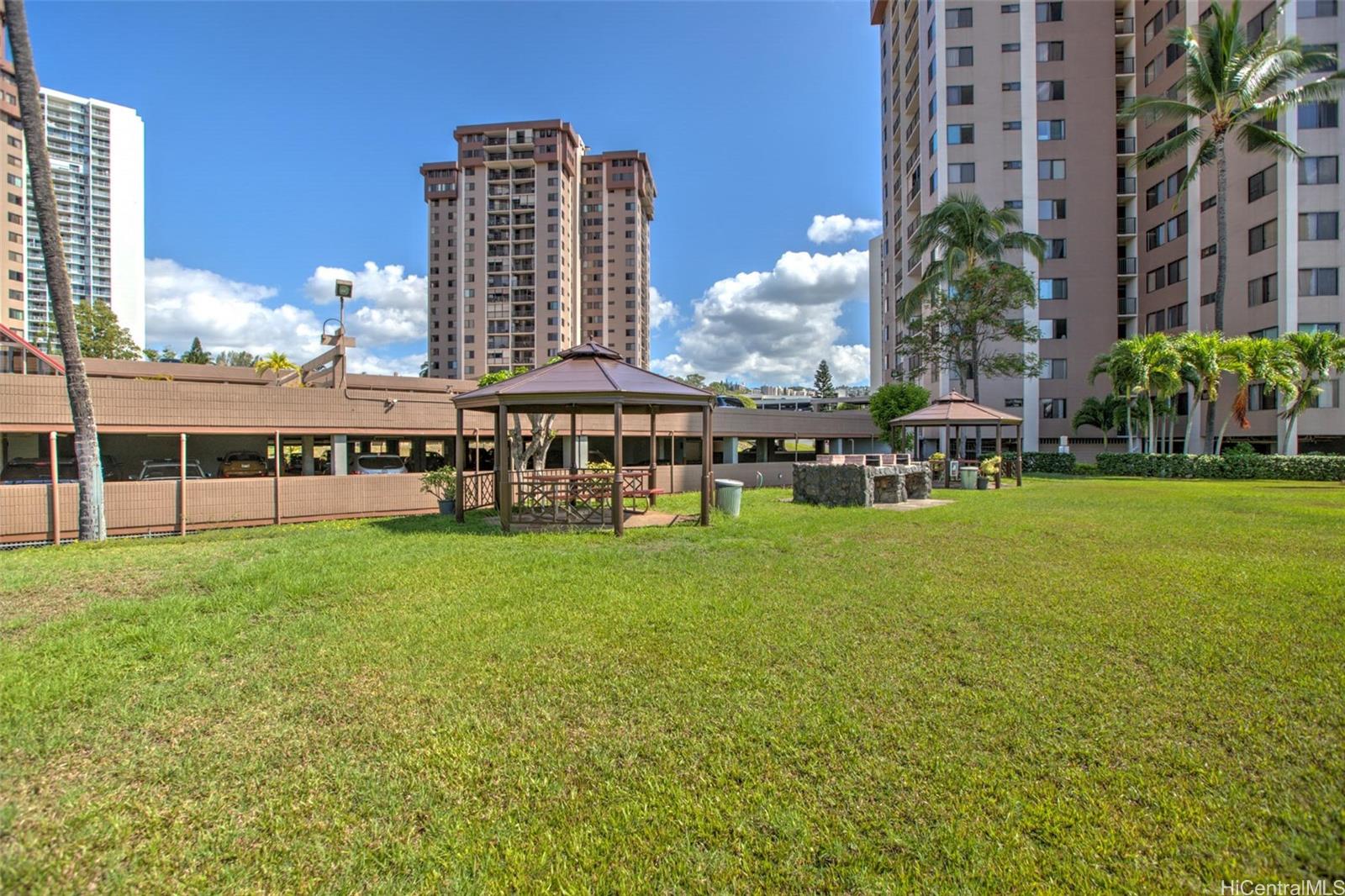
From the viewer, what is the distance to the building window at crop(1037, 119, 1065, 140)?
111 ft

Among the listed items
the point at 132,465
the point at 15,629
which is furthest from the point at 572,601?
the point at 132,465

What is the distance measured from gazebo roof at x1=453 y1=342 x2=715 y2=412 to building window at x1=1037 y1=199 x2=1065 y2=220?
110 feet

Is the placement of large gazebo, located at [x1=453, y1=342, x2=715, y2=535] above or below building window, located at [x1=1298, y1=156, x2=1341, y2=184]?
below

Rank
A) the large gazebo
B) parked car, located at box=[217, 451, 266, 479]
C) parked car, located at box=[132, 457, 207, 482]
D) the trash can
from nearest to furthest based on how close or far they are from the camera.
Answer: the large gazebo < the trash can < parked car, located at box=[132, 457, 207, 482] < parked car, located at box=[217, 451, 266, 479]

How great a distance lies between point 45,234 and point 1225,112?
125 feet

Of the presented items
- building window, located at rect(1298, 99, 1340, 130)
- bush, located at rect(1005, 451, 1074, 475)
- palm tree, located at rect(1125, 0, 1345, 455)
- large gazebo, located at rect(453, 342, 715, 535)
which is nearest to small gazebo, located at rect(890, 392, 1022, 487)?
bush, located at rect(1005, 451, 1074, 475)

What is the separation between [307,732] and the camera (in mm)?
3492

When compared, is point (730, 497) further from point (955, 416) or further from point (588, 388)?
A: point (955, 416)

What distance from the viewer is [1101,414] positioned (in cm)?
3134

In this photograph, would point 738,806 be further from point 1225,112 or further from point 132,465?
point 1225,112

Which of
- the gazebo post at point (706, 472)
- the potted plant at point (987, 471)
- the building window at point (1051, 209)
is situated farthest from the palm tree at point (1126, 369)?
the gazebo post at point (706, 472)

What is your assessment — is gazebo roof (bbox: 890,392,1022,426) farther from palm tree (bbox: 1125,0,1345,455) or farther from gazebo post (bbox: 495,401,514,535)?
gazebo post (bbox: 495,401,514,535)

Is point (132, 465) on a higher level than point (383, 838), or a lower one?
higher

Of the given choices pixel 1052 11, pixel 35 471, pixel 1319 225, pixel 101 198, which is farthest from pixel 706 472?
pixel 101 198
